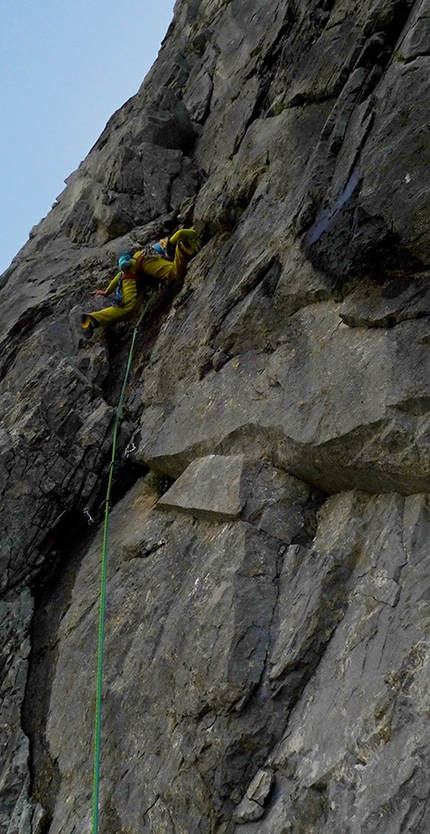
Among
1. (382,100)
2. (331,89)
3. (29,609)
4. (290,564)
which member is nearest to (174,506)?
(290,564)

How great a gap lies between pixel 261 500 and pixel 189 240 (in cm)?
599

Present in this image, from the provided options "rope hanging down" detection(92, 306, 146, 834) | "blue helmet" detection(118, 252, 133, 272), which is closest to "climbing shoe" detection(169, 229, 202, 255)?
"blue helmet" detection(118, 252, 133, 272)

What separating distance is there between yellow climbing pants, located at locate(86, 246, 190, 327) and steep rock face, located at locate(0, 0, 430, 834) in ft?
1.23

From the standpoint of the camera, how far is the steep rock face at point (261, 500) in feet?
16.5

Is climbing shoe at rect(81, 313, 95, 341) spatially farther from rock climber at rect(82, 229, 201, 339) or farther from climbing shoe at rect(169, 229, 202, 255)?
climbing shoe at rect(169, 229, 202, 255)

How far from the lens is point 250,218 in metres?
9.60

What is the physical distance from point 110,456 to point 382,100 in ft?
19.4

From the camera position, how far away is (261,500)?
6.71 m

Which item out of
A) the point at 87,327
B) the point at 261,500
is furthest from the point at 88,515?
the point at 87,327

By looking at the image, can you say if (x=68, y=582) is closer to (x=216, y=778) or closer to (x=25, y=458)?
(x=25, y=458)

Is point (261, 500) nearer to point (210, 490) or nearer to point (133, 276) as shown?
point (210, 490)

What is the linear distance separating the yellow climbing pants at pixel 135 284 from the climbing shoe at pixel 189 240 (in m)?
0.12

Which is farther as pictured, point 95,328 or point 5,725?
point 95,328

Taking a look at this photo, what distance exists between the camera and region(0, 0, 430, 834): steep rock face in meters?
5.03
